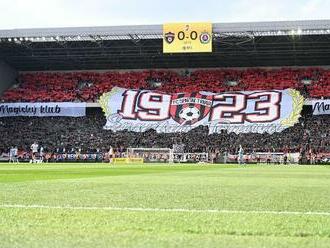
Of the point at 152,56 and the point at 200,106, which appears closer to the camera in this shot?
the point at 200,106

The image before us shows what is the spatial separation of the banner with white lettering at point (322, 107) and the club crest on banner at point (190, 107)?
9.00m

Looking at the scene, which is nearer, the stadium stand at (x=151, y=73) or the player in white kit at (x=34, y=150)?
the player in white kit at (x=34, y=150)

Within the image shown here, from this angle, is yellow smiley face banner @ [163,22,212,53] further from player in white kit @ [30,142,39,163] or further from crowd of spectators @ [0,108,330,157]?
player in white kit @ [30,142,39,163]

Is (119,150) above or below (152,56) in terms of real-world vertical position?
below

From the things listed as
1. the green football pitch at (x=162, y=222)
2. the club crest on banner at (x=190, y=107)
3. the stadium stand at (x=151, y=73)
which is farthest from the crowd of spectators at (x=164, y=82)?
the green football pitch at (x=162, y=222)

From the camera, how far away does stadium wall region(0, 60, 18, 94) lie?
2325 inches

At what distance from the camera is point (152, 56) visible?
56125 millimetres

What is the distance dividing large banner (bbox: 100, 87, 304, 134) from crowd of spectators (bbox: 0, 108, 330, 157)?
0.71 meters

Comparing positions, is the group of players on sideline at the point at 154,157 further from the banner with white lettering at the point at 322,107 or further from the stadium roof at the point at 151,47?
the stadium roof at the point at 151,47

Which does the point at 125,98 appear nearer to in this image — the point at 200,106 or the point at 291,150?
the point at 200,106

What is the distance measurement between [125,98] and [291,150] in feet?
53.8

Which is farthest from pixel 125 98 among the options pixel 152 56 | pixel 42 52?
pixel 42 52

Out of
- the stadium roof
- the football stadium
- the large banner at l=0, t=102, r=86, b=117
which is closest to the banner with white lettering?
the football stadium

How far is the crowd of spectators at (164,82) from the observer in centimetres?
5444
